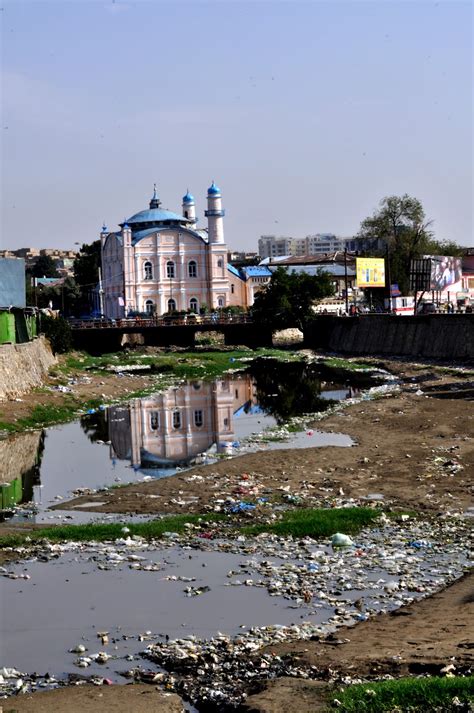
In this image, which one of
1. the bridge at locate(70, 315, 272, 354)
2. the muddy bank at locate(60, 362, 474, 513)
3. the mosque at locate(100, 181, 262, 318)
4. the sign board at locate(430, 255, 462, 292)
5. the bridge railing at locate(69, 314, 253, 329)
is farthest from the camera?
the mosque at locate(100, 181, 262, 318)

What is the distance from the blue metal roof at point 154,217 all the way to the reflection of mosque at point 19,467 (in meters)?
61.8

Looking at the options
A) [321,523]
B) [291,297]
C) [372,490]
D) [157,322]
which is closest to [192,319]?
[157,322]

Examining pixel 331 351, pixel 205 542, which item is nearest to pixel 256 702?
pixel 205 542

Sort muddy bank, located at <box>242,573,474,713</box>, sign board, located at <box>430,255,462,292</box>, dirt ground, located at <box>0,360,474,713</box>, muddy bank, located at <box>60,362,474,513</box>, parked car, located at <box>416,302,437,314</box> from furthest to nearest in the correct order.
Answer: parked car, located at <box>416,302,437,314</box> < sign board, located at <box>430,255,462,292</box> < muddy bank, located at <box>60,362,474,513</box> < dirt ground, located at <box>0,360,474,713</box> < muddy bank, located at <box>242,573,474,713</box>

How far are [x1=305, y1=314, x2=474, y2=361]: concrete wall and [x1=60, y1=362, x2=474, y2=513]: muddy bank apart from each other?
23.7 meters

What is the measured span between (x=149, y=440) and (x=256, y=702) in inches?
823

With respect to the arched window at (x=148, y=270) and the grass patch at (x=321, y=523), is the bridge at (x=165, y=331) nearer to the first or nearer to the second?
the arched window at (x=148, y=270)

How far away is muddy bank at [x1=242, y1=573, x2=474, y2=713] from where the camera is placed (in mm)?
10297

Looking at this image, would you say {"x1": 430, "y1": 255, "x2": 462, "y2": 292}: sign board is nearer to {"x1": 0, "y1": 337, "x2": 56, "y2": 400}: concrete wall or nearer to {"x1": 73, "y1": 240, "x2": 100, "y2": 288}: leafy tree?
{"x1": 0, "y1": 337, "x2": 56, "y2": 400}: concrete wall

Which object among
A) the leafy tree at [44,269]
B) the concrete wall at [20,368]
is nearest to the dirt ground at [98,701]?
the concrete wall at [20,368]

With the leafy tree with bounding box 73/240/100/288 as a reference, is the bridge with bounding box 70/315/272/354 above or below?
below

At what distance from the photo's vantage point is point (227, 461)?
2541cm

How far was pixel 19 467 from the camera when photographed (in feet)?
85.7

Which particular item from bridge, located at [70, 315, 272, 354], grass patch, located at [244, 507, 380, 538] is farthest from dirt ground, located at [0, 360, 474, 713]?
bridge, located at [70, 315, 272, 354]
